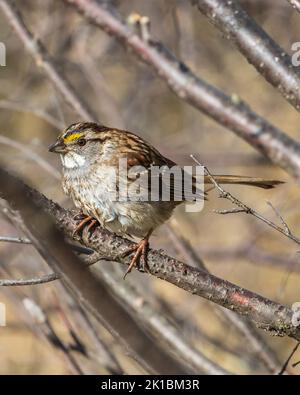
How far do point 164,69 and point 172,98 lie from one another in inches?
207

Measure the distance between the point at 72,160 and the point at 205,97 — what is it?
2.60 feet

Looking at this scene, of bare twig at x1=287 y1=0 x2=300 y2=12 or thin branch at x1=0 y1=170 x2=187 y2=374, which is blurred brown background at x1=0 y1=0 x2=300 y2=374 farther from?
thin branch at x1=0 y1=170 x2=187 y2=374

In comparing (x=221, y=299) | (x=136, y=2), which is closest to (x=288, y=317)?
(x=221, y=299)

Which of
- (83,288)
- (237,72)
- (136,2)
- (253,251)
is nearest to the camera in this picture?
(83,288)

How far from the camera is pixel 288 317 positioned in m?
2.77

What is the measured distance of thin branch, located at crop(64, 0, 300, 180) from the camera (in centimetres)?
343

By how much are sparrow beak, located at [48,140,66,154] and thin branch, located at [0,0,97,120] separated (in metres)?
0.36

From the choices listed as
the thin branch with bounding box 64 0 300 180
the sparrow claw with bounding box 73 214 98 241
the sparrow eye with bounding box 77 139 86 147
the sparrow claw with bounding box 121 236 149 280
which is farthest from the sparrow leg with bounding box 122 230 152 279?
the sparrow eye with bounding box 77 139 86 147

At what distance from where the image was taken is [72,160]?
3986 mm

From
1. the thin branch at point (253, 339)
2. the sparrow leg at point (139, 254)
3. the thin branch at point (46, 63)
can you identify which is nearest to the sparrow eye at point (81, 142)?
the thin branch at point (46, 63)

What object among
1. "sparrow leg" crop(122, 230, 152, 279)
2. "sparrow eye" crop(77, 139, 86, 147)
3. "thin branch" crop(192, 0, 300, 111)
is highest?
"thin branch" crop(192, 0, 300, 111)

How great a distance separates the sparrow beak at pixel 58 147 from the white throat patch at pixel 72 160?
0.13 feet

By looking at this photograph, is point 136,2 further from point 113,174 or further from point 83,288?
point 83,288

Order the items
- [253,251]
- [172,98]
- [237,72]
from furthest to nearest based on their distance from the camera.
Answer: [172,98]
[237,72]
[253,251]
